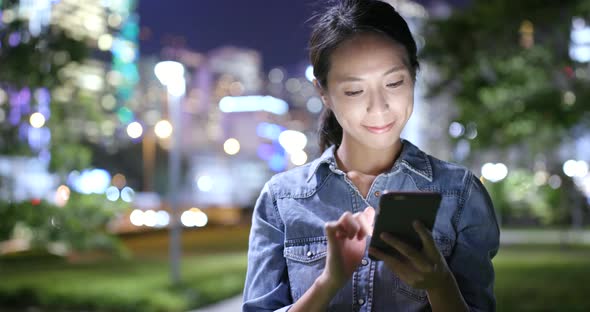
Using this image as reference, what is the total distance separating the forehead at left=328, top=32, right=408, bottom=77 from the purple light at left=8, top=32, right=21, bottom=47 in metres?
7.85

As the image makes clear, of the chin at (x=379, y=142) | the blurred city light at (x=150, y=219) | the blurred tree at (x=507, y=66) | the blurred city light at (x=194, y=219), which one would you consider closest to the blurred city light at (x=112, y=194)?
the blurred tree at (x=507, y=66)

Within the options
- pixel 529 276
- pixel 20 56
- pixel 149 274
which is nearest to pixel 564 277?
pixel 529 276

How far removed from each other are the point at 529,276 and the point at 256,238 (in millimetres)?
11878

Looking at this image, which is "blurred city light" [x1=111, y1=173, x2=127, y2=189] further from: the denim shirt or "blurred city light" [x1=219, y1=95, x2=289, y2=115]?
the denim shirt

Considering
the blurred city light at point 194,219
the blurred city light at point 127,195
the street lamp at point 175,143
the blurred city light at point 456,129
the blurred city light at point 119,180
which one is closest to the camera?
the blurred city light at point 127,195

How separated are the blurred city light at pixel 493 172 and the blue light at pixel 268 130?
1165 inches

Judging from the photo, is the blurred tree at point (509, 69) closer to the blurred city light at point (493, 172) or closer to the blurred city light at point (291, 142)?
the blurred city light at point (493, 172)

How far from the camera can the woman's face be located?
1719 millimetres

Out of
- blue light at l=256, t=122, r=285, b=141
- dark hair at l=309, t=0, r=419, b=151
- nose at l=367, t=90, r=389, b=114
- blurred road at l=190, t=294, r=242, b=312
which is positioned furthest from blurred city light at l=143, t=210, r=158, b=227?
nose at l=367, t=90, r=389, b=114

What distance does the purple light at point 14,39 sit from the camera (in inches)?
338

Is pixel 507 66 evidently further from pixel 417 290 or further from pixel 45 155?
pixel 417 290

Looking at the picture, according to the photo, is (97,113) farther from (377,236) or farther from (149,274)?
(377,236)

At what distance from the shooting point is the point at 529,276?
12.7 m

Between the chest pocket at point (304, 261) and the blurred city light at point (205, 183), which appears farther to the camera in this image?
the blurred city light at point (205, 183)
